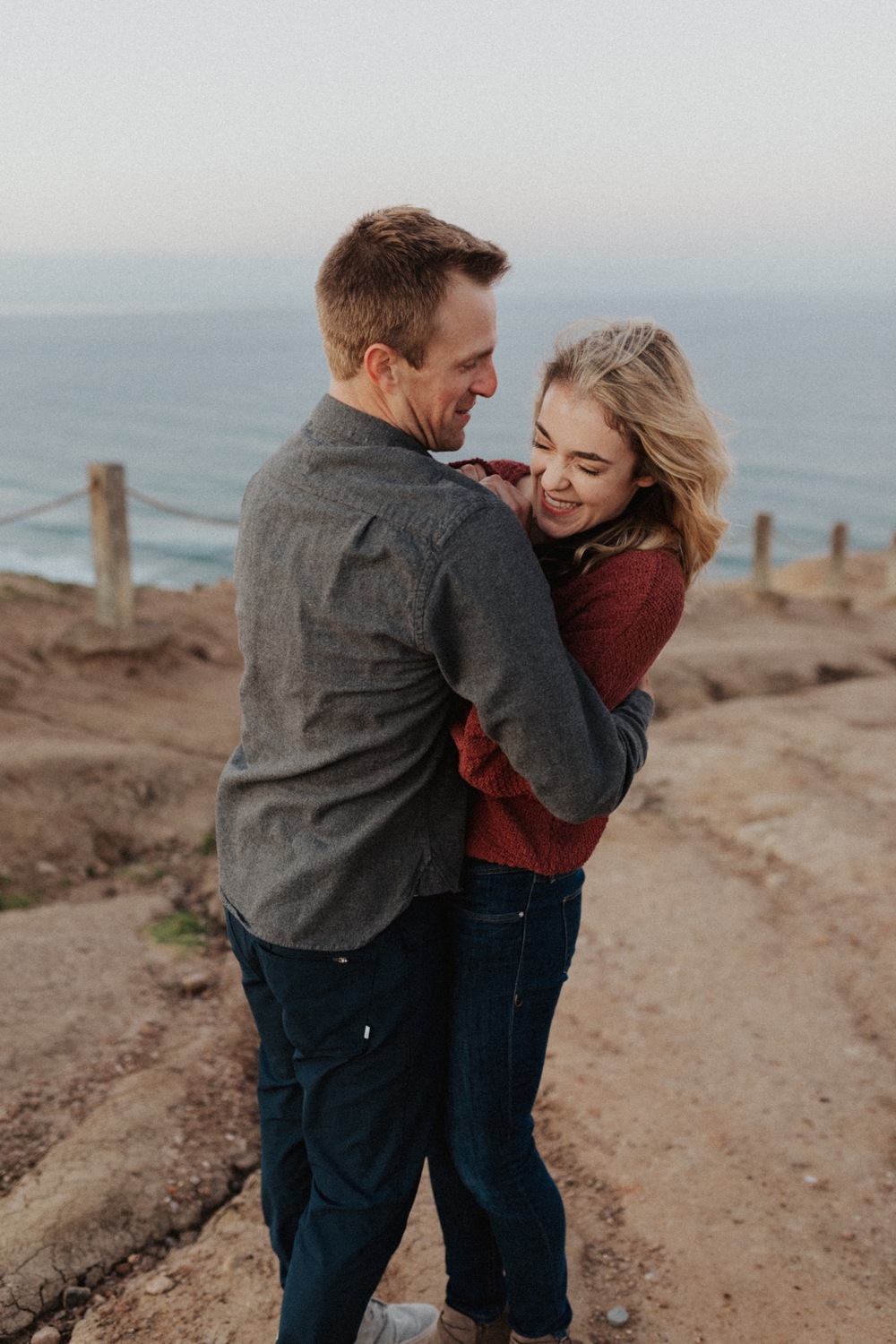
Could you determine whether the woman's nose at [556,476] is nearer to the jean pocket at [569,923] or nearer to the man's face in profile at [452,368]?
the man's face in profile at [452,368]

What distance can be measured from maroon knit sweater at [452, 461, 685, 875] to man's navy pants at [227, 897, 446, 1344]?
0.64 ft

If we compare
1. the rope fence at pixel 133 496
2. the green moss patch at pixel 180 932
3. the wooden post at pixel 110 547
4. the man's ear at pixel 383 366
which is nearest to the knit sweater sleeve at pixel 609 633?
the man's ear at pixel 383 366

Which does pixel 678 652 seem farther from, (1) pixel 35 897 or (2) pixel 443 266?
(2) pixel 443 266

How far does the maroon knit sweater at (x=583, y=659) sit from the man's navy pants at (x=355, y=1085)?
195 millimetres

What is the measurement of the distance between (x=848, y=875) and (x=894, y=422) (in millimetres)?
52738

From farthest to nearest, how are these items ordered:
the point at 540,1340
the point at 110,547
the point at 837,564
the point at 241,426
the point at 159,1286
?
the point at 241,426 → the point at 837,564 → the point at 110,547 → the point at 159,1286 → the point at 540,1340

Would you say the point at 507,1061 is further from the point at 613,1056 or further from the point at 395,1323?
the point at 613,1056

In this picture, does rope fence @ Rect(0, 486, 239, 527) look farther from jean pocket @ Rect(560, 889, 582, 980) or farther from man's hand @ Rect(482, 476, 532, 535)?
jean pocket @ Rect(560, 889, 582, 980)

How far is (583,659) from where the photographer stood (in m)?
1.74

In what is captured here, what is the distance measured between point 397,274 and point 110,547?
6662mm

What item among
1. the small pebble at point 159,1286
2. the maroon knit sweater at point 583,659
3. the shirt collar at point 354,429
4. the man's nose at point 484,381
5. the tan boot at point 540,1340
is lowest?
the small pebble at point 159,1286

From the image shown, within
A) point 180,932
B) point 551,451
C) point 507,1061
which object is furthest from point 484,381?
point 180,932

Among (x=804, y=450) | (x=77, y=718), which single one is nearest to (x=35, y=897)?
(x=77, y=718)

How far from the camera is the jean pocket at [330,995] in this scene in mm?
1833
